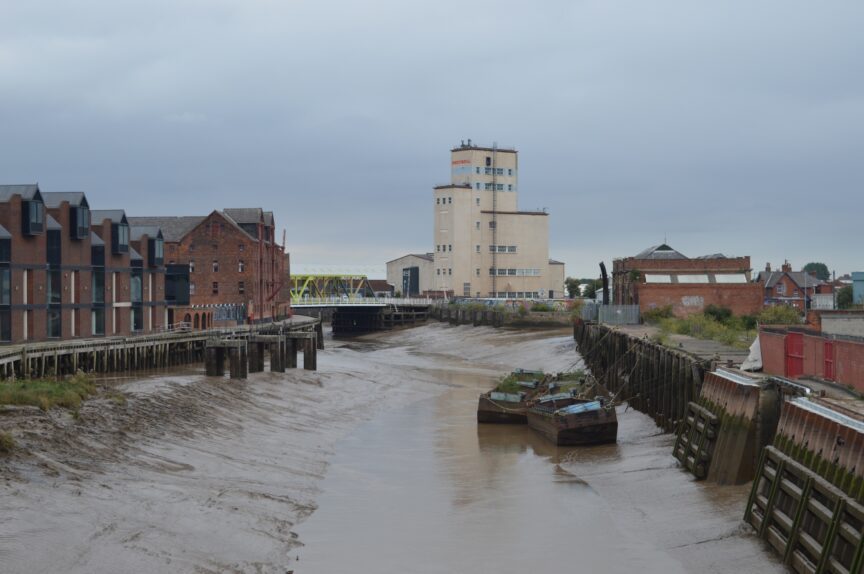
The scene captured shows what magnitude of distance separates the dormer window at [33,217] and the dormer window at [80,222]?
15.9 feet

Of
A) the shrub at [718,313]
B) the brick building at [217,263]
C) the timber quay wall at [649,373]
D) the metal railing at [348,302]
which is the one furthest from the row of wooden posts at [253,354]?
Result: the metal railing at [348,302]

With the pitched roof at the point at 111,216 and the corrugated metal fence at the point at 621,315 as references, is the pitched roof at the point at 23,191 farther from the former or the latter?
the corrugated metal fence at the point at 621,315

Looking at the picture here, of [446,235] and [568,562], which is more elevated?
[446,235]

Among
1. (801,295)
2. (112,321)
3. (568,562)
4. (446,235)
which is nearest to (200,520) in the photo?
(568,562)

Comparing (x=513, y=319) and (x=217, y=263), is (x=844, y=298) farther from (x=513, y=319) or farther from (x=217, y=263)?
(x=217, y=263)

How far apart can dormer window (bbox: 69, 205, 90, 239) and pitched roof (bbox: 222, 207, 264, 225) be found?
32.9 meters

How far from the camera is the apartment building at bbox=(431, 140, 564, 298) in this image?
13362 cm

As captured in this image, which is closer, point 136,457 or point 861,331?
point 136,457

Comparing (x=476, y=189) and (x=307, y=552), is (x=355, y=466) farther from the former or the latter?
(x=476, y=189)

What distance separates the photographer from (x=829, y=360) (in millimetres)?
29281

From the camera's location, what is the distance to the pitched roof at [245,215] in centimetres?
9675

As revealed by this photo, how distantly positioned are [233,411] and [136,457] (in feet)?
40.5

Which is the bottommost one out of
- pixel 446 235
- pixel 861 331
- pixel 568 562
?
pixel 568 562

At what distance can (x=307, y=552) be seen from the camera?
21.1 meters
